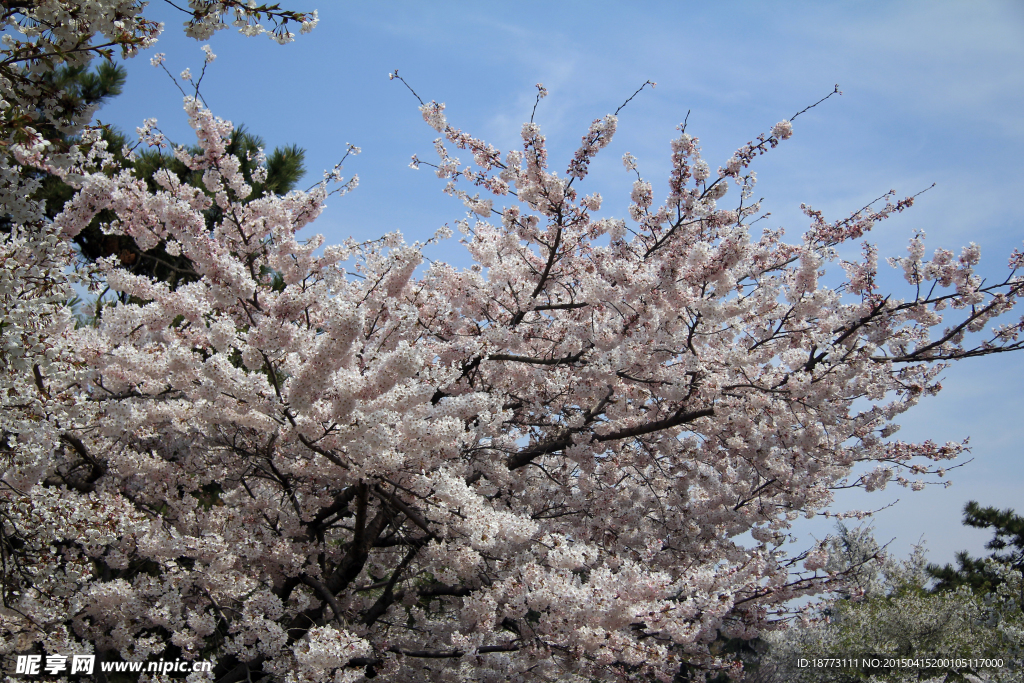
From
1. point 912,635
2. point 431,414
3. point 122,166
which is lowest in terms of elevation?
point 912,635

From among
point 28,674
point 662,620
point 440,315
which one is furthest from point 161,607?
point 662,620

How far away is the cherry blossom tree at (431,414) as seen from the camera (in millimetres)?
4090

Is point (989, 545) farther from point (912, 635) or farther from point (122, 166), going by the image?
point (122, 166)

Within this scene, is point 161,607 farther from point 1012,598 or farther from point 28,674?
point 1012,598

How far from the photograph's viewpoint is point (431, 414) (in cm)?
452

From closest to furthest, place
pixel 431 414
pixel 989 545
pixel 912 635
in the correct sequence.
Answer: pixel 431 414
pixel 912 635
pixel 989 545

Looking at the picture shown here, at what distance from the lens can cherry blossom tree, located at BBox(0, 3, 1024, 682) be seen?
409 cm

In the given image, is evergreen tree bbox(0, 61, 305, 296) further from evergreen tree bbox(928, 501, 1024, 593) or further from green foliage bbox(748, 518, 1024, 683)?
evergreen tree bbox(928, 501, 1024, 593)

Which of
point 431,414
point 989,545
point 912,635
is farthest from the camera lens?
point 989,545

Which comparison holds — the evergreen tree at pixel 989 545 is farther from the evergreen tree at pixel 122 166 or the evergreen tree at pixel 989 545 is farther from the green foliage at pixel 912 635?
the evergreen tree at pixel 122 166

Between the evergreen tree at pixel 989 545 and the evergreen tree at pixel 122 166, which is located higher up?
Result: the evergreen tree at pixel 122 166

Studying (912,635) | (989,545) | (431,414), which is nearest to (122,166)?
(431,414)

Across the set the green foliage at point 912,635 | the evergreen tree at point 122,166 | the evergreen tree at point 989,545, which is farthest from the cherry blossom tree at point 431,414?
the evergreen tree at point 989,545

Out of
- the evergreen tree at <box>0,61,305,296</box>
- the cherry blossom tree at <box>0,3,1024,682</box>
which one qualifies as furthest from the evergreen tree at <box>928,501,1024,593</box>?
the evergreen tree at <box>0,61,305,296</box>
